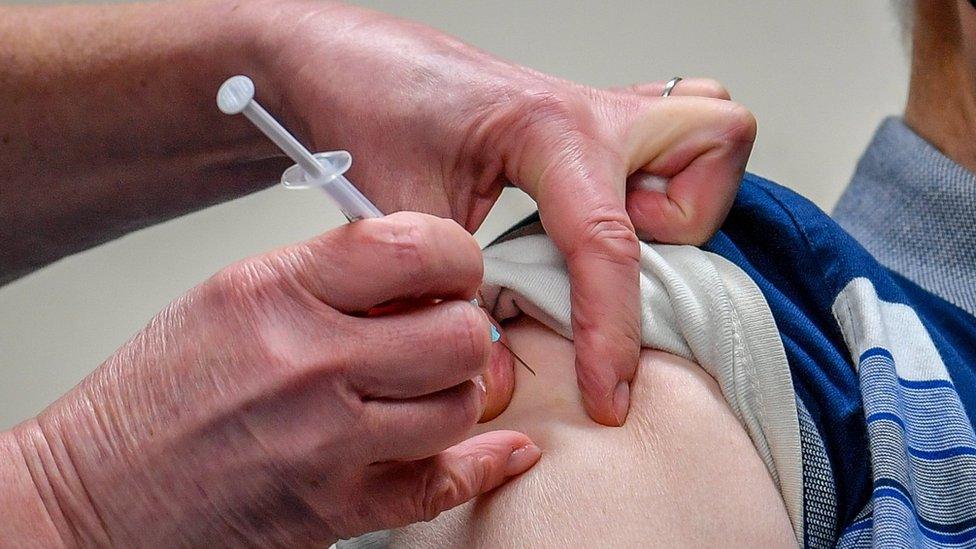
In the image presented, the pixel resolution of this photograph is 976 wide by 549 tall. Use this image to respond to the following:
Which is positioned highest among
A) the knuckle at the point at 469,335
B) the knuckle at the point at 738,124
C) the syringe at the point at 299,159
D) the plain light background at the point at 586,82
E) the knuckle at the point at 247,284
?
the syringe at the point at 299,159

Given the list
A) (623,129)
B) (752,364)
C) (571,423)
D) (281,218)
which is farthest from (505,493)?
(281,218)

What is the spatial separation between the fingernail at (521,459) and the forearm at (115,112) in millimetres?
471

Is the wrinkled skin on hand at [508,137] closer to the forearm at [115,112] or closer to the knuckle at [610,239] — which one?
the knuckle at [610,239]

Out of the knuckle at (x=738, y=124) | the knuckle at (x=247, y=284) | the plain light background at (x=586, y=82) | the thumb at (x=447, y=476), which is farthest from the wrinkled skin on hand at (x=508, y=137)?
the plain light background at (x=586, y=82)

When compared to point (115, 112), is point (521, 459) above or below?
below

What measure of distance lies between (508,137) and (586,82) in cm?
91

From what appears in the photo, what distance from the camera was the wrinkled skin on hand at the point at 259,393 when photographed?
496 millimetres

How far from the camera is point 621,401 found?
2.05ft

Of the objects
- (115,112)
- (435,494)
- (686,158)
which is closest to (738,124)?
(686,158)

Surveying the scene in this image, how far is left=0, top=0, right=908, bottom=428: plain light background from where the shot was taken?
1465 millimetres

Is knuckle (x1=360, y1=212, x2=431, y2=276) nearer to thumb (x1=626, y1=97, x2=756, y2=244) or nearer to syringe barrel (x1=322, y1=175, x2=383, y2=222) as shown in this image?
syringe barrel (x1=322, y1=175, x2=383, y2=222)

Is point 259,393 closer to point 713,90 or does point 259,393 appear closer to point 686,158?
point 686,158

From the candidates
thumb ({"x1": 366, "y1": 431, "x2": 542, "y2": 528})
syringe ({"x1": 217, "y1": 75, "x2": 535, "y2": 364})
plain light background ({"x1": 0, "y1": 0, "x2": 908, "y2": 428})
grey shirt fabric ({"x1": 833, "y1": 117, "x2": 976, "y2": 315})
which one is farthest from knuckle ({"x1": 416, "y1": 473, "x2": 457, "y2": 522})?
plain light background ({"x1": 0, "y1": 0, "x2": 908, "y2": 428})

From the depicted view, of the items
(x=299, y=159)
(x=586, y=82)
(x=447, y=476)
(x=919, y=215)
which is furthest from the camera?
(x=586, y=82)
